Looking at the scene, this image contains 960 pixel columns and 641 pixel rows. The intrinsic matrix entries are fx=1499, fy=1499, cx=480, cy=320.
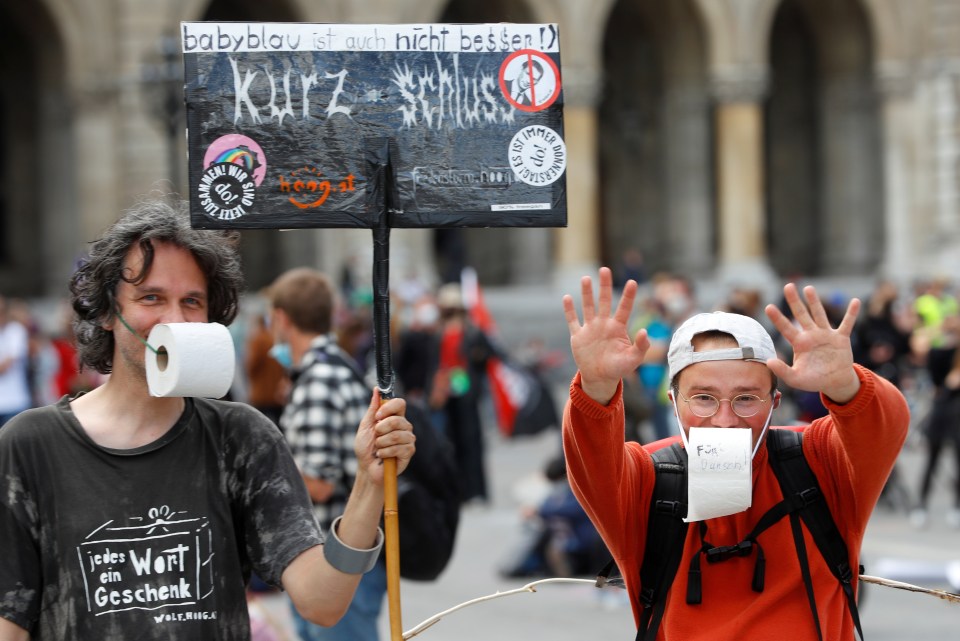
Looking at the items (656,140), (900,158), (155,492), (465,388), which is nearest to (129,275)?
(155,492)

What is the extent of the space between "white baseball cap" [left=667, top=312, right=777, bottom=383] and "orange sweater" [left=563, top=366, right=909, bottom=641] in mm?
174

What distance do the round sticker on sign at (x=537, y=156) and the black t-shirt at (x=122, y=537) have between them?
0.89m

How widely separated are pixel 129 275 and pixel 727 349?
1.23 m

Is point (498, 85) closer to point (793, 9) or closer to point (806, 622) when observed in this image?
point (806, 622)

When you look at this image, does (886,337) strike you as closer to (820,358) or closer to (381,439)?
(820,358)

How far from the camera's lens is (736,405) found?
3082 mm

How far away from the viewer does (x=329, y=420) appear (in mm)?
4961

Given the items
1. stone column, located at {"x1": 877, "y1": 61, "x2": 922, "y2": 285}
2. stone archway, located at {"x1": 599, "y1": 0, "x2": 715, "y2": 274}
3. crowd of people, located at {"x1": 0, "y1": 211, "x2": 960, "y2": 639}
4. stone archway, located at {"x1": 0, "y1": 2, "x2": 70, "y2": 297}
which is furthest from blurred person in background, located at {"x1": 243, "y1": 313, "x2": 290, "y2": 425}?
stone column, located at {"x1": 877, "y1": 61, "x2": 922, "y2": 285}

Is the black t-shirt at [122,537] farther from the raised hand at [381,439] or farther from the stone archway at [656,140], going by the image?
the stone archway at [656,140]

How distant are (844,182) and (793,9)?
11.2 ft

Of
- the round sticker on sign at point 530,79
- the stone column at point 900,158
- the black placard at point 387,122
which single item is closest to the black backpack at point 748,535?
the black placard at point 387,122

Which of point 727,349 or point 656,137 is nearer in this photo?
Result: point 727,349

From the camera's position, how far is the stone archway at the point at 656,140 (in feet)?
86.0

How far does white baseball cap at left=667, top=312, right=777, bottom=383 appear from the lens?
309cm
